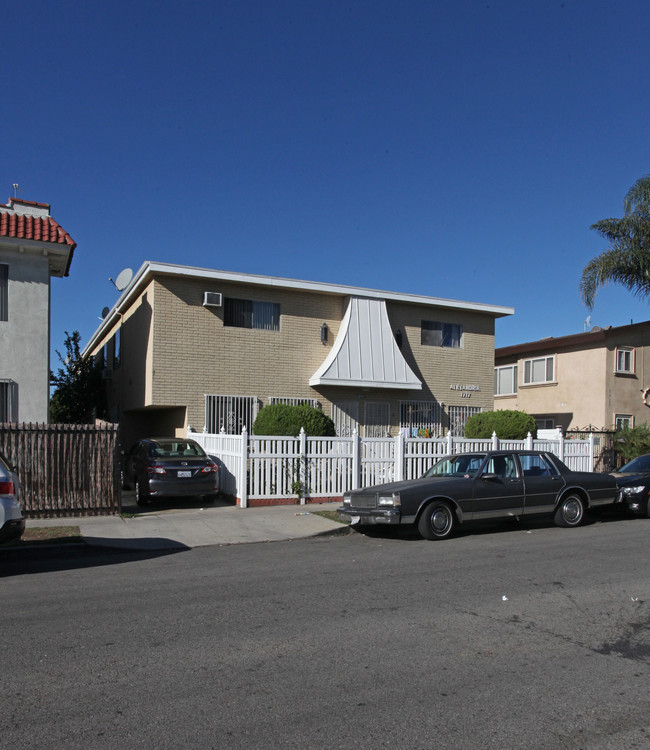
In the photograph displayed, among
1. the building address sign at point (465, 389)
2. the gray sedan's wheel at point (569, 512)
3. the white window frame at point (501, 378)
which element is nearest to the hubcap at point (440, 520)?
the gray sedan's wheel at point (569, 512)

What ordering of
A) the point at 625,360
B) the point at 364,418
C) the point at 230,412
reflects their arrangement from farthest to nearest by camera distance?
1. the point at 625,360
2. the point at 364,418
3. the point at 230,412

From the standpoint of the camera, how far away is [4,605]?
266 inches

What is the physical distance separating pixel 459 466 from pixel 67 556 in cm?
644

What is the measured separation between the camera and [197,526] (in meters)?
11.9

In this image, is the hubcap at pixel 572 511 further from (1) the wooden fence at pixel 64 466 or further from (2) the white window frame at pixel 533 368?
(2) the white window frame at pixel 533 368

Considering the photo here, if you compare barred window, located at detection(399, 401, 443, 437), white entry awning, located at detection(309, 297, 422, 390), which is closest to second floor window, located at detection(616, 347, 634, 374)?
barred window, located at detection(399, 401, 443, 437)

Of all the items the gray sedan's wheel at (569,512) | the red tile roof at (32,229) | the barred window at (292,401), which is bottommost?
the gray sedan's wheel at (569,512)

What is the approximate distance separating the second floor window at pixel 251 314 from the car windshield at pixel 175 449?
5.29 meters

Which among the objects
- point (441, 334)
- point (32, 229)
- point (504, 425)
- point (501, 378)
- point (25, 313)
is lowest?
point (504, 425)

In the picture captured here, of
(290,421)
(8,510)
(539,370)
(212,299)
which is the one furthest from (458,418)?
(8,510)

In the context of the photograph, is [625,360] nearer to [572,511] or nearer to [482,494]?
[572,511]

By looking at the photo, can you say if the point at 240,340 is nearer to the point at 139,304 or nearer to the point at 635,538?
the point at 139,304

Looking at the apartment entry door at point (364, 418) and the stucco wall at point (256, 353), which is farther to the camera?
the apartment entry door at point (364, 418)

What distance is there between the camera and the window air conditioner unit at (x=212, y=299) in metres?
19.0
